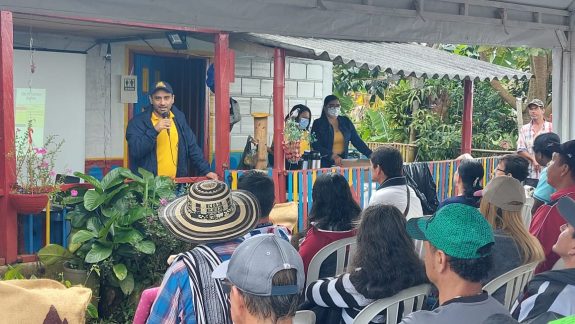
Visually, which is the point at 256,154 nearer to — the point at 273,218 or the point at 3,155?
the point at 273,218

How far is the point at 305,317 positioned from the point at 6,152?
12.3ft

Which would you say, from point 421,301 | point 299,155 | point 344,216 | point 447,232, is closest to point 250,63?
point 299,155

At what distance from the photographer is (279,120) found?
332 inches

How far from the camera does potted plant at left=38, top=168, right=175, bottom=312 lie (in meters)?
6.30

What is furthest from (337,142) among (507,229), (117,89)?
(507,229)

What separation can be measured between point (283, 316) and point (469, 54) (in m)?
16.1

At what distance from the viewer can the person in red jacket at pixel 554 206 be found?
14.2 ft

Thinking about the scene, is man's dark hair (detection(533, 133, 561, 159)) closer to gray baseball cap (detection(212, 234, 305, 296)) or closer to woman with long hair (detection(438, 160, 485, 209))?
woman with long hair (detection(438, 160, 485, 209))

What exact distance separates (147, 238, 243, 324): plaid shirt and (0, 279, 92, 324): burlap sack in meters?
0.30

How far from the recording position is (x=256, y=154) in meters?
8.98

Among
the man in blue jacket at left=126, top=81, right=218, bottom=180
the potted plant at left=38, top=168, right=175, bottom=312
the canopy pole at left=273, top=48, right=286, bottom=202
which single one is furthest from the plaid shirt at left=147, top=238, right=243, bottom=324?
the canopy pole at left=273, top=48, right=286, bottom=202

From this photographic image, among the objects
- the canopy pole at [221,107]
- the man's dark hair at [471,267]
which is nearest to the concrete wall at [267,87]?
the canopy pole at [221,107]

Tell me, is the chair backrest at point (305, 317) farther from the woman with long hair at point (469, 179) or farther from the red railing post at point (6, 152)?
the red railing post at point (6, 152)

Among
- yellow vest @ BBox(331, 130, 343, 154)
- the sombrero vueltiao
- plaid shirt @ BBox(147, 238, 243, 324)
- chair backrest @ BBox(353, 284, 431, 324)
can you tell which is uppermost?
yellow vest @ BBox(331, 130, 343, 154)
